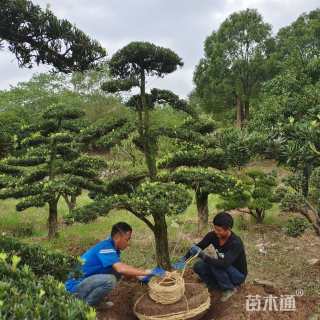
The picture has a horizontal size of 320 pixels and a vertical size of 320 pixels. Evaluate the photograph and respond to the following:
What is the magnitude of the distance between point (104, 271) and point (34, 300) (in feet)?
10.2

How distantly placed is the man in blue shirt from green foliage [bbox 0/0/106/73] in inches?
83.7

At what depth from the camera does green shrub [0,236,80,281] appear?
4.05 m

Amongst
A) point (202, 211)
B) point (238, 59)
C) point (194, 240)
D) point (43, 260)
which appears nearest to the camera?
point (43, 260)

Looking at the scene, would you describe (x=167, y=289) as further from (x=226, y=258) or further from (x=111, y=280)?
(x=226, y=258)

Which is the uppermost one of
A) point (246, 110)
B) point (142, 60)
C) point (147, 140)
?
point (246, 110)

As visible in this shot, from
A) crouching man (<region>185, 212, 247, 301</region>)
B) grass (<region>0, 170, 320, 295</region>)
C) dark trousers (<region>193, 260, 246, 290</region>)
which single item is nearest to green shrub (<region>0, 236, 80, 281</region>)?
grass (<region>0, 170, 320, 295</region>)

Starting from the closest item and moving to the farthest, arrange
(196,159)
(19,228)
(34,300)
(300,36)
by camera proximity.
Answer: (34,300) → (196,159) → (19,228) → (300,36)

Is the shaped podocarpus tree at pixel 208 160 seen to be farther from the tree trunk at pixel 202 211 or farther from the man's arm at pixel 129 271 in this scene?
the tree trunk at pixel 202 211

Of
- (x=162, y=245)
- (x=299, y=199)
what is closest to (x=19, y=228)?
(x=162, y=245)

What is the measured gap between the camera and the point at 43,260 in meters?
4.09

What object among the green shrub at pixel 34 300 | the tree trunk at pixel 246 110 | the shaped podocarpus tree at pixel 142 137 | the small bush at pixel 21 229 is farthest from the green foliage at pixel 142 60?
the tree trunk at pixel 246 110

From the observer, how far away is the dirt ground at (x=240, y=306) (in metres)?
5.51

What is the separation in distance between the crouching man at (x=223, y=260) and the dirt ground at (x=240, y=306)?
16 centimetres

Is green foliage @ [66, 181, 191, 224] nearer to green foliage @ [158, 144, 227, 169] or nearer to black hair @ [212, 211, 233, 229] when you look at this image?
black hair @ [212, 211, 233, 229]
